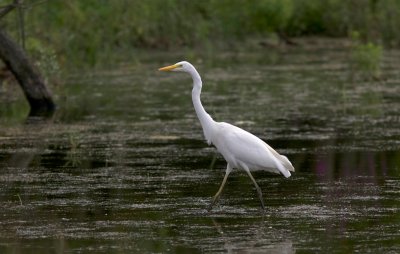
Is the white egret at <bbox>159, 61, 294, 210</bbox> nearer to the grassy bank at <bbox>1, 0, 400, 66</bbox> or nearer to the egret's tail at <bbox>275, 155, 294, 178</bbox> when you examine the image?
the egret's tail at <bbox>275, 155, 294, 178</bbox>

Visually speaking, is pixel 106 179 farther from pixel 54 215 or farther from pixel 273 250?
pixel 273 250

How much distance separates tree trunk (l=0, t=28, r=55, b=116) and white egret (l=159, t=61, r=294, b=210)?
33.5 feet

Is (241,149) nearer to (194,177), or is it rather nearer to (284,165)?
(284,165)

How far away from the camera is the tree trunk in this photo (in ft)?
66.5

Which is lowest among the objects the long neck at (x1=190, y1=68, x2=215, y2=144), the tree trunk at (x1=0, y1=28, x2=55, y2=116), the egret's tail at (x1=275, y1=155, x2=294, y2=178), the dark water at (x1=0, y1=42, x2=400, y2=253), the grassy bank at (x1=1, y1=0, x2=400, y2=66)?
the grassy bank at (x1=1, y1=0, x2=400, y2=66)

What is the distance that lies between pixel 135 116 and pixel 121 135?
10.2ft

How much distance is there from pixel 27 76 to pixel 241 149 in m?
10.9

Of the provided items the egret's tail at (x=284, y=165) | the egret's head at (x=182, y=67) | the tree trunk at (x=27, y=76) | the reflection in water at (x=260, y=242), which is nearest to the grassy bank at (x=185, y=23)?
the tree trunk at (x=27, y=76)

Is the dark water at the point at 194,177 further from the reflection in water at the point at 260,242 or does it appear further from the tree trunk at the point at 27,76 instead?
the tree trunk at the point at 27,76

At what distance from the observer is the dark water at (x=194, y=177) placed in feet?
28.8

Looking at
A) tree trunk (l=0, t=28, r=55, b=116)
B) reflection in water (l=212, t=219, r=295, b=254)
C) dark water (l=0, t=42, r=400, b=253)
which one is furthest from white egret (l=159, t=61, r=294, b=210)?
tree trunk (l=0, t=28, r=55, b=116)

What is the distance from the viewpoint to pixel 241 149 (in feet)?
34.0

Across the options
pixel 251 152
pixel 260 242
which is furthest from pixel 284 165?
pixel 260 242

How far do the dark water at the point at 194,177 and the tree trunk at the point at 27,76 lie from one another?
51cm
